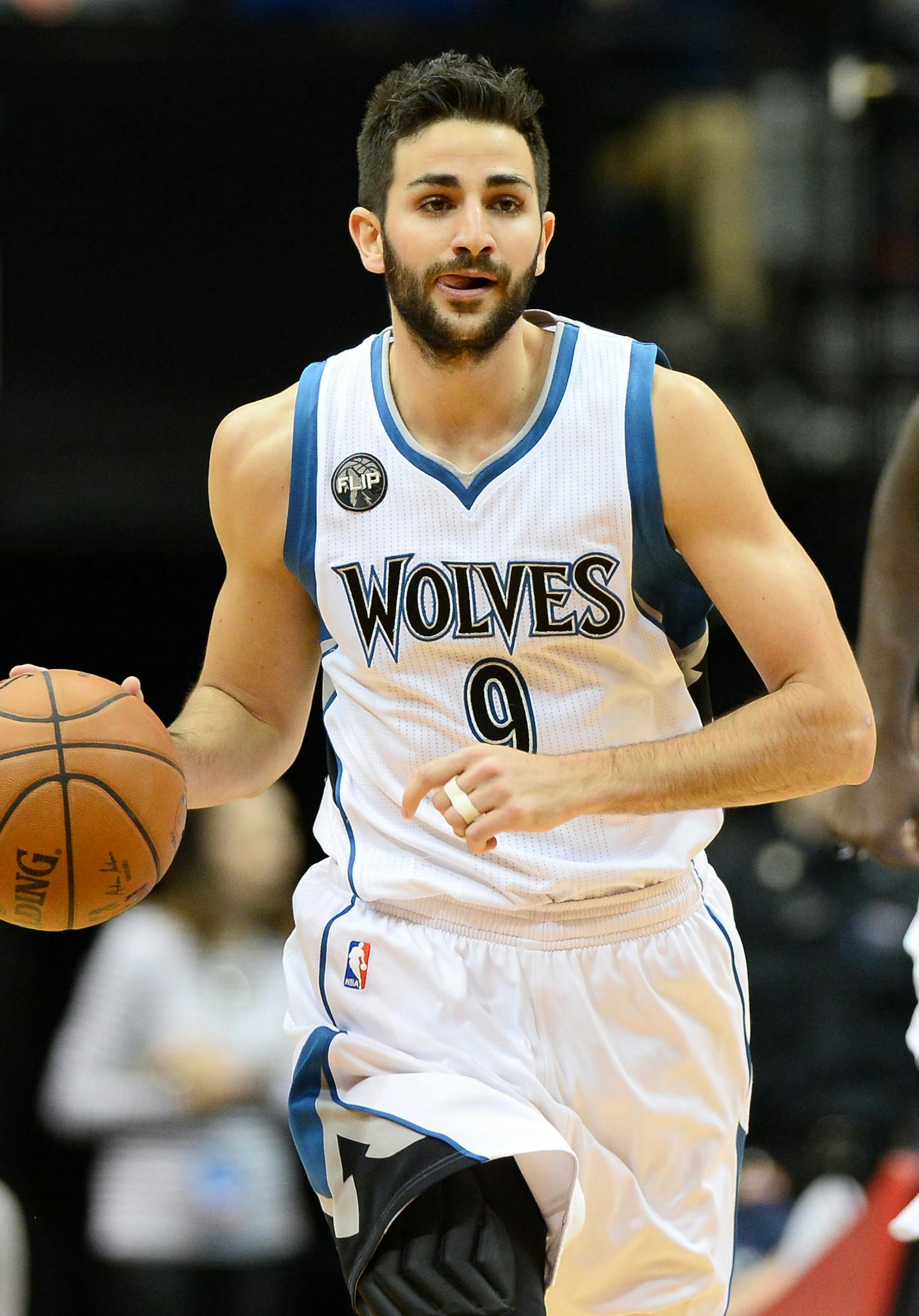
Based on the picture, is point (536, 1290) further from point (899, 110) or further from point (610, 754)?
point (899, 110)

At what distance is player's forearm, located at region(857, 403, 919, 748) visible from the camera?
4.73m

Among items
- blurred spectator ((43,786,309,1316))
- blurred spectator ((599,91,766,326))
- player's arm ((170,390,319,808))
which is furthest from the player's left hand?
blurred spectator ((599,91,766,326))

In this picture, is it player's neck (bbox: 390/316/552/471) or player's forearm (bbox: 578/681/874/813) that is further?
player's neck (bbox: 390/316/552/471)

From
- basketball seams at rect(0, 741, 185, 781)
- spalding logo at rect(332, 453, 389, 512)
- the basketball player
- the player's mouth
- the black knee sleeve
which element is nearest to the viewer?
the black knee sleeve

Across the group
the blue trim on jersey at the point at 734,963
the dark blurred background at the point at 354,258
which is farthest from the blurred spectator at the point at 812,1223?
the blue trim on jersey at the point at 734,963

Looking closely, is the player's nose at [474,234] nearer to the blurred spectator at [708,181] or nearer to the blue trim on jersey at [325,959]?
the blue trim on jersey at [325,959]

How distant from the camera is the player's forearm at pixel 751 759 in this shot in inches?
138

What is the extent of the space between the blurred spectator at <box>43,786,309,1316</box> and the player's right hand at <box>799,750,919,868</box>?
11.8 feet

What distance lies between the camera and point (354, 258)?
10.5m

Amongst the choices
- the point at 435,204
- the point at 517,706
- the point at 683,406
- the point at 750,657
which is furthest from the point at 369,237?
the point at 750,657

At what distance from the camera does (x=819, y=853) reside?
1014 cm

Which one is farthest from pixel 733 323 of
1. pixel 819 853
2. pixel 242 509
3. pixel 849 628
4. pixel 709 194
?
pixel 242 509

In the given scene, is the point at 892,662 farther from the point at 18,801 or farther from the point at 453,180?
the point at 18,801

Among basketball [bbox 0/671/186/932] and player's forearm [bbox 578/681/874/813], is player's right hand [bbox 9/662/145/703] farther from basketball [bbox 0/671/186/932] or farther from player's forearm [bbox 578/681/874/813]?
player's forearm [bbox 578/681/874/813]
